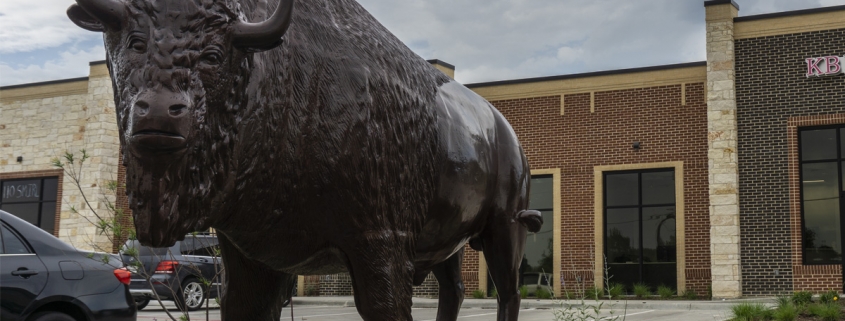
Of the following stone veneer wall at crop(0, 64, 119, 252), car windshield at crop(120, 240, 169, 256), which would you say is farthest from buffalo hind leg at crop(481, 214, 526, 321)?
stone veneer wall at crop(0, 64, 119, 252)

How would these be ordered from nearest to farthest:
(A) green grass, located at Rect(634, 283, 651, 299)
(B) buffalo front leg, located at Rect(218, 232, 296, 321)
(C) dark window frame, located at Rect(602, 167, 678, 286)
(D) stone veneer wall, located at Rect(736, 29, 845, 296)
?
(B) buffalo front leg, located at Rect(218, 232, 296, 321) → (D) stone veneer wall, located at Rect(736, 29, 845, 296) → (A) green grass, located at Rect(634, 283, 651, 299) → (C) dark window frame, located at Rect(602, 167, 678, 286)

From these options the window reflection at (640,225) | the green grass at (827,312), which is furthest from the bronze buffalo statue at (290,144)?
the window reflection at (640,225)

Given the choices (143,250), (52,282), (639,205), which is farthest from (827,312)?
(143,250)

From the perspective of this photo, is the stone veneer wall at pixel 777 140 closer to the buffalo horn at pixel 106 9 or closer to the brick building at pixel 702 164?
the brick building at pixel 702 164

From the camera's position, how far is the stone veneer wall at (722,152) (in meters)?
21.9

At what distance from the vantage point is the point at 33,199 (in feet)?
99.8

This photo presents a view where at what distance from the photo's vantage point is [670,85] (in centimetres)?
2398

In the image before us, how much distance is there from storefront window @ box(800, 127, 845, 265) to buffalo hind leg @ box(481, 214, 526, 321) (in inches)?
795

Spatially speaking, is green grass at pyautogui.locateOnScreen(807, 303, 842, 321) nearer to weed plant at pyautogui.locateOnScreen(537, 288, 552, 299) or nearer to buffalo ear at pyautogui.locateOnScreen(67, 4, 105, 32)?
weed plant at pyautogui.locateOnScreen(537, 288, 552, 299)

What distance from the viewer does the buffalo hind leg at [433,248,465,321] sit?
12.5ft

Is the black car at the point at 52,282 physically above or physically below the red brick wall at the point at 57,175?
below

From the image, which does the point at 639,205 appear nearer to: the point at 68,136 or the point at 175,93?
the point at 68,136

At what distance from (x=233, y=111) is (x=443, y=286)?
6.40ft

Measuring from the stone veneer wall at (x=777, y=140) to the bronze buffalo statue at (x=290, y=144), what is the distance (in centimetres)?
2033
